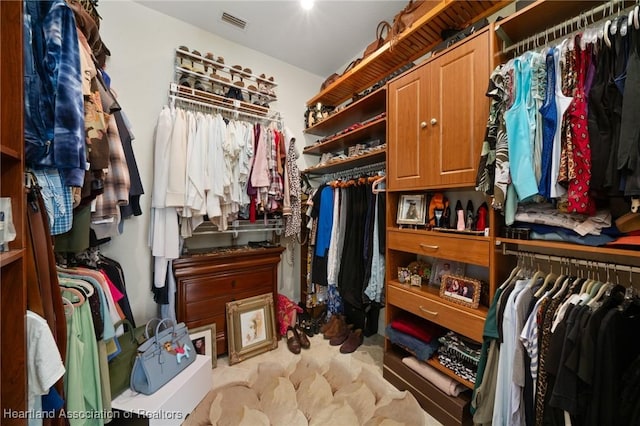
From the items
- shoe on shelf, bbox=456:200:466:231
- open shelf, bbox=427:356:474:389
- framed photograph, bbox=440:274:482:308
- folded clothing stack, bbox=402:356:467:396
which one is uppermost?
shoe on shelf, bbox=456:200:466:231

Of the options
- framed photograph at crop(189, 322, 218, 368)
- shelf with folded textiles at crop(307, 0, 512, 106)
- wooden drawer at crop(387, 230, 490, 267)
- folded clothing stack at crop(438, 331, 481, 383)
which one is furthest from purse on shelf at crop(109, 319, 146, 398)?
shelf with folded textiles at crop(307, 0, 512, 106)

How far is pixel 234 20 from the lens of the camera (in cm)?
207

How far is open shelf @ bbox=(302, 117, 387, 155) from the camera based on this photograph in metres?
1.94

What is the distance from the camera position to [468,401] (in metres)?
1.34

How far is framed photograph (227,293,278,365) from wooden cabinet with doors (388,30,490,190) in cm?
150

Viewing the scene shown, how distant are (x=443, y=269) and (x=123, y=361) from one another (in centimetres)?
200

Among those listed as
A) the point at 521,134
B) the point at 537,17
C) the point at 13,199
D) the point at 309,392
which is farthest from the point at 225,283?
the point at 537,17

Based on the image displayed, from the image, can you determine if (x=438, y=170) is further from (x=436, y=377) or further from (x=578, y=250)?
(x=436, y=377)

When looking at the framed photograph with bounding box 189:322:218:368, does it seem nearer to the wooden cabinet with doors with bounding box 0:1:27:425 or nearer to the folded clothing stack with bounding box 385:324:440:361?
the wooden cabinet with doors with bounding box 0:1:27:425

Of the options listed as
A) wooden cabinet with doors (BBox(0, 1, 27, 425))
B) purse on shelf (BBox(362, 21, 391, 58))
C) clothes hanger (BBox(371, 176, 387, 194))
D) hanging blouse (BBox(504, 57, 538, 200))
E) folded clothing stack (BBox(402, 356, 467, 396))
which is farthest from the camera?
purse on shelf (BBox(362, 21, 391, 58))

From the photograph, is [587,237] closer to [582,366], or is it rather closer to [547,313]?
[547,313]

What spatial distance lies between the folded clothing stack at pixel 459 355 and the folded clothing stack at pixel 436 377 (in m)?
0.07

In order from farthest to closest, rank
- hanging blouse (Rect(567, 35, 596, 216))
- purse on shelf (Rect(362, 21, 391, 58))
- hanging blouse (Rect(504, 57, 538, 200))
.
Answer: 1. purse on shelf (Rect(362, 21, 391, 58))
2. hanging blouse (Rect(504, 57, 538, 200))
3. hanging blouse (Rect(567, 35, 596, 216))

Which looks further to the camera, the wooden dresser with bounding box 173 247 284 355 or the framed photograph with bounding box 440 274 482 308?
→ the wooden dresser with bounding box 173 247 284 355
